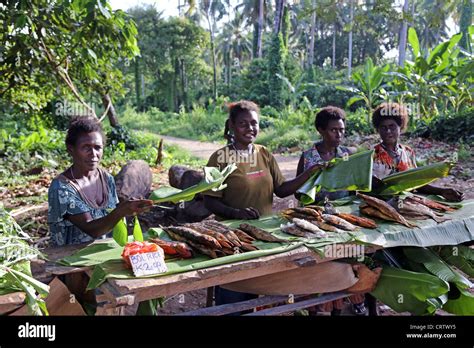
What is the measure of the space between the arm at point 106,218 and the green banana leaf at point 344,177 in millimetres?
1236

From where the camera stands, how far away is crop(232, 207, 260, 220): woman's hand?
2881mm

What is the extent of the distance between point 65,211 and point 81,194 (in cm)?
15

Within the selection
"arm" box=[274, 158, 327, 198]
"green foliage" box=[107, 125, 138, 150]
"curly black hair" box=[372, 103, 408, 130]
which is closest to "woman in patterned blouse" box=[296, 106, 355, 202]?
"arm" box=[274, 158, 327, 198]

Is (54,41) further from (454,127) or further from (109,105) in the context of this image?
(454,127)

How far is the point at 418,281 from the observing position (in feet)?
8.51

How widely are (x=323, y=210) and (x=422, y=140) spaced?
8.39m

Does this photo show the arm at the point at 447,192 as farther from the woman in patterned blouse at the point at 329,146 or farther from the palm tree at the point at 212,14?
the palm tree at the point at 212,14

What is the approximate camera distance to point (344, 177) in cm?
304

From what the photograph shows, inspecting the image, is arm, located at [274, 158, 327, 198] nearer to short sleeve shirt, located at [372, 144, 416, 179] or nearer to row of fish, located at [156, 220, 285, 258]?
short sleeve shirt, located at [372, 144, 416, 179]

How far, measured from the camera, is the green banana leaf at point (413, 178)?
304 cm

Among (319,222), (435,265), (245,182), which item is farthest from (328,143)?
(435,265)

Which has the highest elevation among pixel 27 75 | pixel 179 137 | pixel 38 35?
pixel 38 35
